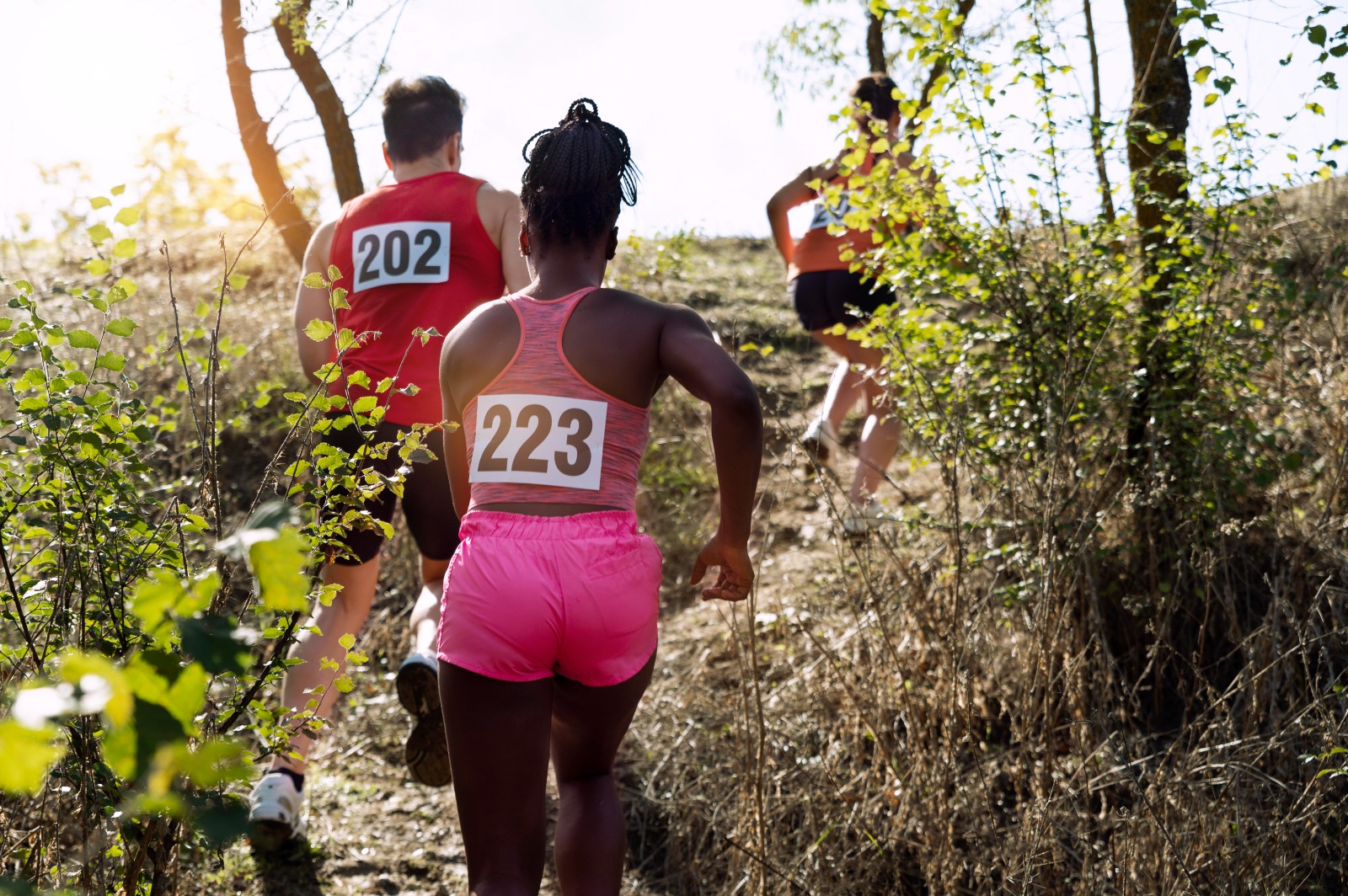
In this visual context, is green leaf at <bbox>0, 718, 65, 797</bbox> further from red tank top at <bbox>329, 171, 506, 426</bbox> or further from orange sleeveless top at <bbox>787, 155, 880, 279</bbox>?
orange sleeveless top at <bbox>787, 155, 880, 279</bbox>

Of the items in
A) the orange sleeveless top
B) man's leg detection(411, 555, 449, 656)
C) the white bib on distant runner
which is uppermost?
the white bib on distant runner

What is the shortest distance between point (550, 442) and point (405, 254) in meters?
1.39

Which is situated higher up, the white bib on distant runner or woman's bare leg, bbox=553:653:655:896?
the white bib on distant runner

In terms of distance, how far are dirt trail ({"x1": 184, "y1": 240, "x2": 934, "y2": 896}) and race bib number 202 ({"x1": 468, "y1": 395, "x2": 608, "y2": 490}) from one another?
0.69 m

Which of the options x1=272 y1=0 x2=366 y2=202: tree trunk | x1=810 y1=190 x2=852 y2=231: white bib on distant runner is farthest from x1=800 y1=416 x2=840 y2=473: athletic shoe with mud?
x1=272 y1=0 x2=366 y2=202: tree trunk

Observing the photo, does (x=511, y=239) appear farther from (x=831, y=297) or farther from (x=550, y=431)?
(x=831, y=297)

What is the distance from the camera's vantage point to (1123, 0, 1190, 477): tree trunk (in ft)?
11.0

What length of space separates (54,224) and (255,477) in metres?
1.75

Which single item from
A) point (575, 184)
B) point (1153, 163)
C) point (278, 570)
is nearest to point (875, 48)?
point (1153, 163)

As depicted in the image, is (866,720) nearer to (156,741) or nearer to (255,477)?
(156,741)

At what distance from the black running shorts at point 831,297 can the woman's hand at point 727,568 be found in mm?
2774

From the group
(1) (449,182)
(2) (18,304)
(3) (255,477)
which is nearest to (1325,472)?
(1) (449,182)

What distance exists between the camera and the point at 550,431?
6.53 ft

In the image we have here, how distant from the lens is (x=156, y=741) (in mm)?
781
